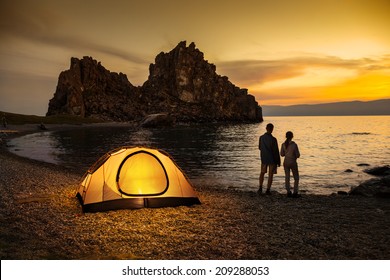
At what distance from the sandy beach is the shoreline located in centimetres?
2

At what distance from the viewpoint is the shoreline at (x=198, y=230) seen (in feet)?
25.9

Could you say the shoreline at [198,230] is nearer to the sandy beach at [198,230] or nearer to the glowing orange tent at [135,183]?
the sandy beach at [198,230]

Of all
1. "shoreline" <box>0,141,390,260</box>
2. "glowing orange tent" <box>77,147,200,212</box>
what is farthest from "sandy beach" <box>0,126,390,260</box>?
"glowing orange tent" <box>77,147,200,212</box>

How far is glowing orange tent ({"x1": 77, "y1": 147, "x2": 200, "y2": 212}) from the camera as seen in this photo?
12.0 m

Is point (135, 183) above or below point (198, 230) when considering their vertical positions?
above

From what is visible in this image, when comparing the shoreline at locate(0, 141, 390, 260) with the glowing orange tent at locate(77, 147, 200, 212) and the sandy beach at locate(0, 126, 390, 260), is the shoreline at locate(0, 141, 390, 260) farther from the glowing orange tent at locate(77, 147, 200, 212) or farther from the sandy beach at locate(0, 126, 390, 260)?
the glowing orange tent at locate(77, 147, 200, 212)

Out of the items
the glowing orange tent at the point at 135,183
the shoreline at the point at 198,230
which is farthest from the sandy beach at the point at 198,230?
the glowing orange tent at the point at 135,183

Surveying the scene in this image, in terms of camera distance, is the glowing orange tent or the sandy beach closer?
the sandy beach

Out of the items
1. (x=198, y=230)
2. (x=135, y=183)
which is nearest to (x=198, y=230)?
(x=198, y=230)

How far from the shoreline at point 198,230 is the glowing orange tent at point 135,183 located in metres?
0.46

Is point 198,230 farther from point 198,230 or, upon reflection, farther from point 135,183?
point 135,183

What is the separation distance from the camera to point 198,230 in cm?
965

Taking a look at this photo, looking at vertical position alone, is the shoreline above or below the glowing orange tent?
below
